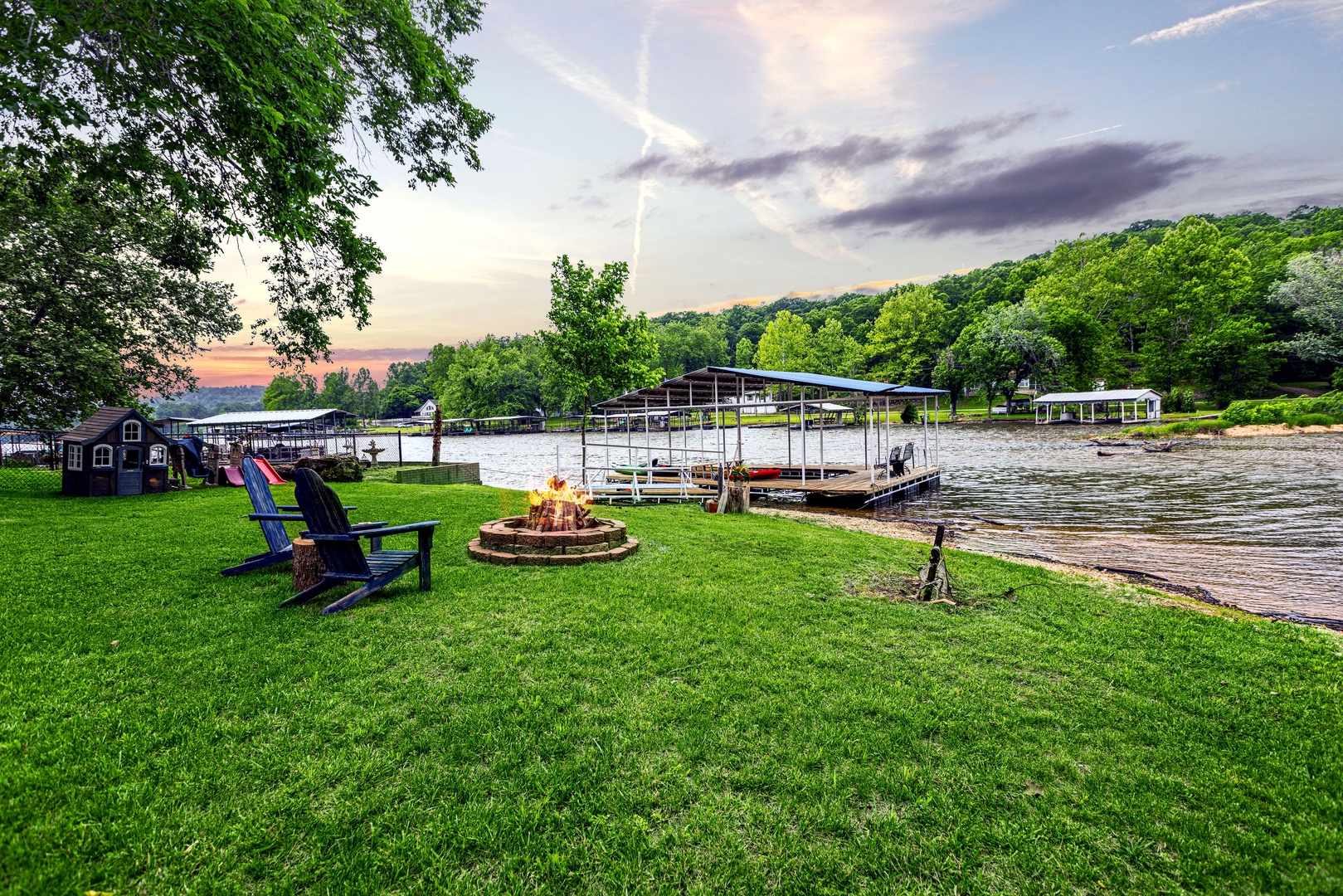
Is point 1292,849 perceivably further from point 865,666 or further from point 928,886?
point 865,666

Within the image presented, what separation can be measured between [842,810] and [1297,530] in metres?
15.8

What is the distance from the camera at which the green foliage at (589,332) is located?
2092 cm

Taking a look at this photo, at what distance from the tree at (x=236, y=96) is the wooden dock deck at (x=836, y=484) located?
32.0 ft

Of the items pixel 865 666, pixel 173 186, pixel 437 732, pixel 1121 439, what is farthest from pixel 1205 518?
pixel 1121 439

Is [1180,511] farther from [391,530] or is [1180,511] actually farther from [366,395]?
[366,395]

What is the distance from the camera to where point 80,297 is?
49.5 feet

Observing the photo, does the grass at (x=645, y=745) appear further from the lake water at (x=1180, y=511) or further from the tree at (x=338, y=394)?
the tree at (x=338, y=394)

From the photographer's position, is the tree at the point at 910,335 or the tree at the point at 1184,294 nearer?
the tree at the point at 1184,294

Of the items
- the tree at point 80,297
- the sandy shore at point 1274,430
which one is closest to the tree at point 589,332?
the tree at point 80,297

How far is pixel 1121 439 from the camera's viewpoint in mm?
40438

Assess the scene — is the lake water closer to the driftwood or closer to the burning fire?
the driftwood

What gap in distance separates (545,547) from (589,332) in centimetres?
1527

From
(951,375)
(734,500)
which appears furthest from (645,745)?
(951,375)

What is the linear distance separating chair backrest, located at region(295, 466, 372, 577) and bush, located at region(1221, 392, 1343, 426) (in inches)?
2281
